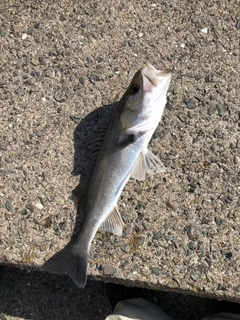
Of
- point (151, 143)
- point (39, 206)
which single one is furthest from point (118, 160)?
point (39, 206)

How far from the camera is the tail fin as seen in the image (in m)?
2.90

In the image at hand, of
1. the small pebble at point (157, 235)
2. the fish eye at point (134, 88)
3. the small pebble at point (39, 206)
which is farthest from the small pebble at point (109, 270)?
the fish eye at point (134, 88)

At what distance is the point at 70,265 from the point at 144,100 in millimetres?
1283

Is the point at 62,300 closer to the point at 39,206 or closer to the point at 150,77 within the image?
the point at 39,206

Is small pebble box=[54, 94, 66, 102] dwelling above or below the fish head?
below

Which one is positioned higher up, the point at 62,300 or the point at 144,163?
the point at 144,163

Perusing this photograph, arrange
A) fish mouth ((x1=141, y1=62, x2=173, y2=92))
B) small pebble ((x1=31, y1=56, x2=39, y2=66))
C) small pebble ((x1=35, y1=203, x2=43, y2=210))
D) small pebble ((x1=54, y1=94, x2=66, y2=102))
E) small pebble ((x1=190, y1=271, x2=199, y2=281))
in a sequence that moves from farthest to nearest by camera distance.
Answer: small pebble ((x1=31, y1=56, x2=39, y2=66)) → small pebble ((x1=54, y1=94, x2=66, y2=102)) → small pebble ((x1=35, y1=203, x2=43, y2=210)) → small pebble ((x1=190, y1=271, x2=199, y2=281)) → fish mouth ((x1=141, y1=62, x2=173, y2=92))

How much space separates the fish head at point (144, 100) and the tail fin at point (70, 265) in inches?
38.2

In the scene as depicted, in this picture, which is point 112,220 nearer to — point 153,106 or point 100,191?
point 100,191

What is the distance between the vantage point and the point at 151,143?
3.26 meters

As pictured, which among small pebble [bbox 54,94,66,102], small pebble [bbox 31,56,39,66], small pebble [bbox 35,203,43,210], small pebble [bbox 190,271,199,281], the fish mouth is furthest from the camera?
small pebble [bbox 31,56,39,66]

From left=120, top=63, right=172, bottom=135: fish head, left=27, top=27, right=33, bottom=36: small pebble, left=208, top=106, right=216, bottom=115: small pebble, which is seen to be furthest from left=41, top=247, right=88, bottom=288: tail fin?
left=27, top=27, right=33, bottom=36: small pebble

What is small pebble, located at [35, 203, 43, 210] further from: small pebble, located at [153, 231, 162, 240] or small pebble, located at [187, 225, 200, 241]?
small pebble, located at [187, 225, 200, 241]

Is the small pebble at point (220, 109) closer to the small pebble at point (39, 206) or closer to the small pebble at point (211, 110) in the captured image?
the small pebble at point (211, 110)
